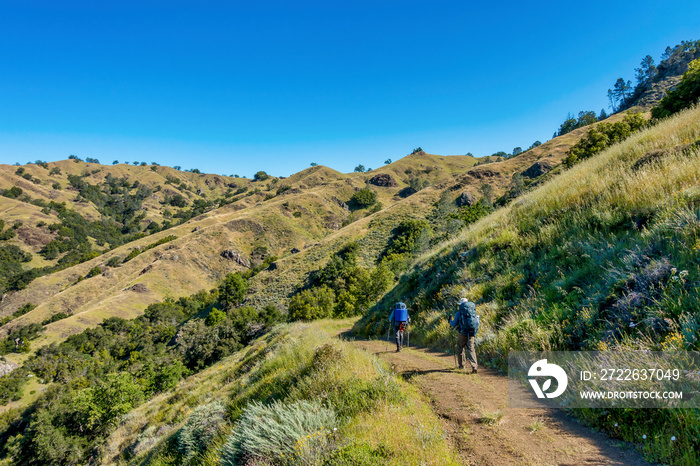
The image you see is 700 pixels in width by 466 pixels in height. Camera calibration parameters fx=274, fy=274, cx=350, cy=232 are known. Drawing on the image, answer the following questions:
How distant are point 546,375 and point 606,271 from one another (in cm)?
247

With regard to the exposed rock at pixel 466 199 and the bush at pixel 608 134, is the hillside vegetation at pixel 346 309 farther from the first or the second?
the exposed rock at pixel 466 199

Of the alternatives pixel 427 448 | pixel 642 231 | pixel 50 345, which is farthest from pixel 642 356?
pixel 50 345

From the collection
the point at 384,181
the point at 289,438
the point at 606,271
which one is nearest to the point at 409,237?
the point at 606,271

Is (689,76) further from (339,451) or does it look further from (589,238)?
(339,451)

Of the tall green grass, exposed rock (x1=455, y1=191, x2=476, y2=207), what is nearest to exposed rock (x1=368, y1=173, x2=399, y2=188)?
exposed rock (x1=455, y1=191, x2=476, y2=207)

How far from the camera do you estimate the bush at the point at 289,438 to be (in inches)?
142

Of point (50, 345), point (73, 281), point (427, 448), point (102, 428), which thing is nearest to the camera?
point (427, 448)

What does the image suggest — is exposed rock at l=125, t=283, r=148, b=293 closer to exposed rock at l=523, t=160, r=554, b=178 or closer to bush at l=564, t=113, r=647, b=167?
bush at l=564, t=113, r=647, b=167

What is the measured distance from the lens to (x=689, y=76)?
22.5 meters

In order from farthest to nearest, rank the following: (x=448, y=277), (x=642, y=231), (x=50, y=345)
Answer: (x=50, y=345), (x=448, y=277), (x=642, y=231)

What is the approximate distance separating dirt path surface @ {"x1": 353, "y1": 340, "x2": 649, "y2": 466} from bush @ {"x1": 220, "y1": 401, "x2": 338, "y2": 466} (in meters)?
1.84

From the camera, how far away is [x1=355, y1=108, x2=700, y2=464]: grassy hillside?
381 cm

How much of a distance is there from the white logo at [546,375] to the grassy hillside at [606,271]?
60 centimetres

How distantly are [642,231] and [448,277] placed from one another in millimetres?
6699
